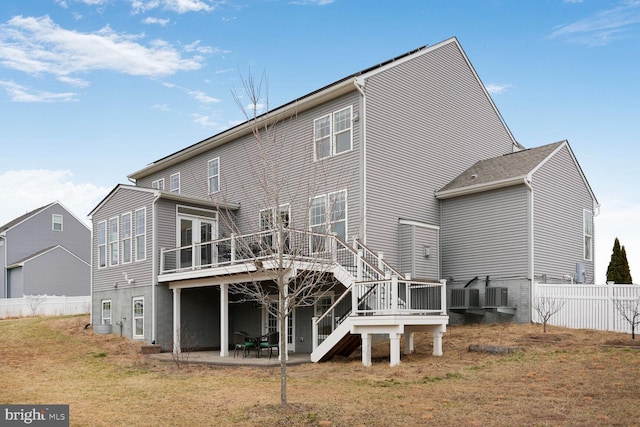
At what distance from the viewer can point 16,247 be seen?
1722 inches

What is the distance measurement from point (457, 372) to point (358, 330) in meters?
2.93

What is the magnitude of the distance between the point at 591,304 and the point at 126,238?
1678 centimetres

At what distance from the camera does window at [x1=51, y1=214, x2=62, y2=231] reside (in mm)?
45756

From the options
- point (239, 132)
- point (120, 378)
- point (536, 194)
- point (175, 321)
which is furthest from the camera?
point (239, 132)

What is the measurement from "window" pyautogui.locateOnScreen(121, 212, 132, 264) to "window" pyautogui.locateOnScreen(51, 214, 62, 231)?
2327 cm

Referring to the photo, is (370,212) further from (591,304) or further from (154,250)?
(154,250)

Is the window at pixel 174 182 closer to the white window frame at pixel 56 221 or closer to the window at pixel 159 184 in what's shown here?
the window at pixel 159 184

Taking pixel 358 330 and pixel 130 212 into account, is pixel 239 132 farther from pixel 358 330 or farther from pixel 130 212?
pixel 358 330

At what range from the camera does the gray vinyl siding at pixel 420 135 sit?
67.2ft

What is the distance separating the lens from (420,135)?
2236 centimetres

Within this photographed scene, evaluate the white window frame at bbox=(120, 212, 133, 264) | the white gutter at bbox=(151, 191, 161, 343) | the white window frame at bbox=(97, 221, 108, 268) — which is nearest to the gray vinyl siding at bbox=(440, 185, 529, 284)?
the white gutter at bbox=(151, 191, 161, 343)

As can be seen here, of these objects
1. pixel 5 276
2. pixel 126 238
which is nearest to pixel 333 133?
pixel 126 238

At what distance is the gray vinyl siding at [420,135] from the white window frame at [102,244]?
41.1 ft

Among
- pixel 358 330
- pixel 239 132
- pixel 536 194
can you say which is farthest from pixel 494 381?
pixel 239 132
